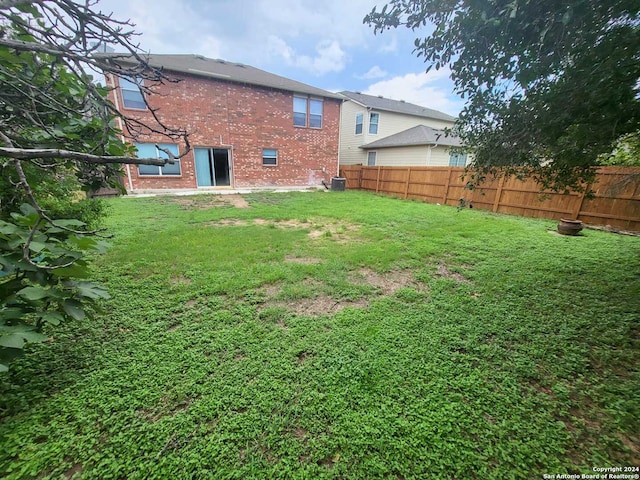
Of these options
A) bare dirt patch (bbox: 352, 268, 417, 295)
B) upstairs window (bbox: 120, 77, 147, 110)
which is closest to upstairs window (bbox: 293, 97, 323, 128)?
upstairs window (bbox: 120, 77, 147, 110)

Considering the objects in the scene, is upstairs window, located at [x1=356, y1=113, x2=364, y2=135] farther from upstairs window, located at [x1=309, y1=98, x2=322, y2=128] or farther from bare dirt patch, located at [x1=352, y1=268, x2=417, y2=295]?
bare dirt patch, located at [x1=352, y1=268, x2=417, y2=295]

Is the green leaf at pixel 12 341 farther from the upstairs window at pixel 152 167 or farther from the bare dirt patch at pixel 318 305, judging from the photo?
the upstairs window at pixel 152 167

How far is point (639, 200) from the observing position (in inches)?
266

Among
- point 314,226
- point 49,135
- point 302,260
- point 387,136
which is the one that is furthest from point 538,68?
point 387,136

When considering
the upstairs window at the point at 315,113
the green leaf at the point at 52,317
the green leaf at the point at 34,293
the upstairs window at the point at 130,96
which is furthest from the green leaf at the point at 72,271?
the upstairs window at the point at 315,113

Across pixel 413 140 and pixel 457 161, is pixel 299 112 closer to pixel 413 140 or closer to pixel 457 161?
pixel 413 140

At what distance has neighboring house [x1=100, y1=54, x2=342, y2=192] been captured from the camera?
11555 millimetres

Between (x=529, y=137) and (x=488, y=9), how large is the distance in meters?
1.52

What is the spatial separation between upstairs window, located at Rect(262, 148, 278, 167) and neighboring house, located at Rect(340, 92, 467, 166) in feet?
21.3

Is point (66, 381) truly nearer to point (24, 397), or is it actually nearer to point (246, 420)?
point (24, 397)

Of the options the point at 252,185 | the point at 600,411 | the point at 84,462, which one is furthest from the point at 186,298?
the point at 252,185

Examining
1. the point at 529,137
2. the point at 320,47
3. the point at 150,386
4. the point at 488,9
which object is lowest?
the point at 150,386

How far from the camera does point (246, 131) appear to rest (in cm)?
1333

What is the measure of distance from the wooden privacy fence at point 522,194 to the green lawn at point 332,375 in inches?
90.8
